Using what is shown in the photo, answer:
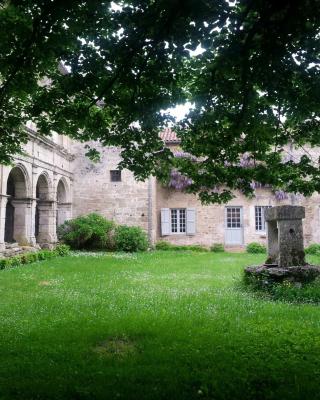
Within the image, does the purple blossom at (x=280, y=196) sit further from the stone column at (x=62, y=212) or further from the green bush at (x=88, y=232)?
the stone column at (x=62, y=212)

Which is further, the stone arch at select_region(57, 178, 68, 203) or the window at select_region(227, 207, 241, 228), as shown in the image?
the window at select_region(227, 207, 241, 228)

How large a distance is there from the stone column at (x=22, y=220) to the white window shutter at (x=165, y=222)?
23.0 feet

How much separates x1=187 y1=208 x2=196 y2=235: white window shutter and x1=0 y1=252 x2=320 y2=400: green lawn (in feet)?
37.2

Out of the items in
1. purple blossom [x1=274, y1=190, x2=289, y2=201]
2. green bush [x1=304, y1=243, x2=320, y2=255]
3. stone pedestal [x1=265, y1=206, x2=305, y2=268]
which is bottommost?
green bush [x1=304, y1=243, x2=320, y2=255]

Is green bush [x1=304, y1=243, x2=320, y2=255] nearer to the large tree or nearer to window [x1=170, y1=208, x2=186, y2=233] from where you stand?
window [x1=170, y1=208, x2=186, y2=233]

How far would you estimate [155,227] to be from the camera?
67.7 feet

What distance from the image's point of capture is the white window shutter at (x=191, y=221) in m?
20.4

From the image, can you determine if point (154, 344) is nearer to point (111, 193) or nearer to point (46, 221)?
point (46, 221)

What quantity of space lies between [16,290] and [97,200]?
1195cm

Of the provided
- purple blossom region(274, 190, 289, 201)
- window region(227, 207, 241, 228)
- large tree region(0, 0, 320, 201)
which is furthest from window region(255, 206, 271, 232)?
large tree region(0, 0, 320, 201)

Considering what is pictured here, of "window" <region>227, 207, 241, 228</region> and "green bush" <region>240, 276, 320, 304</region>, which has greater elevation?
"window" <region>227, 207, 241, 228</region>

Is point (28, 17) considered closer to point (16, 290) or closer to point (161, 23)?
point (161, 23)

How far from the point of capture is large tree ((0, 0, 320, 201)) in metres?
3.93

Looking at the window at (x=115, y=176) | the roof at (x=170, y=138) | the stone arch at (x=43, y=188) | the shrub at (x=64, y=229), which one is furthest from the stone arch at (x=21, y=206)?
the roof at (x=170, y=138)
